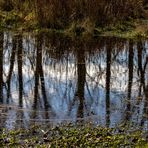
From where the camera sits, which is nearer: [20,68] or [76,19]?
[20,68]

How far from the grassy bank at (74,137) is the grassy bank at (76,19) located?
1164 cm

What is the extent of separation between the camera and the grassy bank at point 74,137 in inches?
309

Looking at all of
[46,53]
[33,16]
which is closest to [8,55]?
[46,53]

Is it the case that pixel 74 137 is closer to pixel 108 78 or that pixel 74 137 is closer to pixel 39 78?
pixel 39 78

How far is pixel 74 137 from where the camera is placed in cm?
814

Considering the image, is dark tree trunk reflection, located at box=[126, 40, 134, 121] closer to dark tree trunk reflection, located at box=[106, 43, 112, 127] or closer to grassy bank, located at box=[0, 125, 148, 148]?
dark tree trunk reflection, located at box=[106, 43, 112, 127]

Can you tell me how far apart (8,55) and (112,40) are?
5177 mm

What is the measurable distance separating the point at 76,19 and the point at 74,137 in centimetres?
1311

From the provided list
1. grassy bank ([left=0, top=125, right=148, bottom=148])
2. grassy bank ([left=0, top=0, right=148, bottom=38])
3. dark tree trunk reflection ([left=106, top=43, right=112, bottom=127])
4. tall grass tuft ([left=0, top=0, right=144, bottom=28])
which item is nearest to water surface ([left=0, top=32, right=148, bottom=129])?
dark tree trunk reflection ([left=106, top=43, right=112, bottom=127])

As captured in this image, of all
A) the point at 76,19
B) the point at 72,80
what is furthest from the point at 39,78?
the point at 76,19

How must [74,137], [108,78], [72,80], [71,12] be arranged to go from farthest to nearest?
[71,12] → [108,78] → [72,80] → [74,137]

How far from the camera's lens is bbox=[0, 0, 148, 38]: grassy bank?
67.2 ft

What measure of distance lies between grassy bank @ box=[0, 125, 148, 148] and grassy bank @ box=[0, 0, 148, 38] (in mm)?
11638

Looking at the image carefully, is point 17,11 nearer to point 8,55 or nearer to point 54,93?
point 8,55
